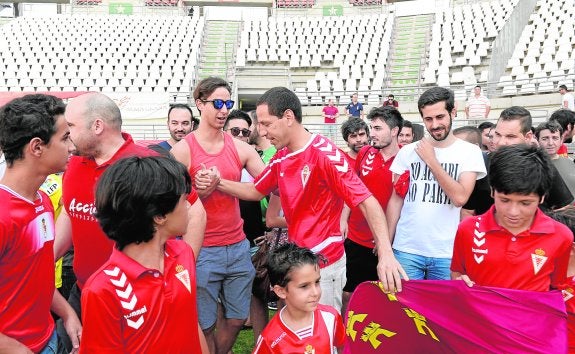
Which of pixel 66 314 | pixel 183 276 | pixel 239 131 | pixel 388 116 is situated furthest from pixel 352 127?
pixel 183 276

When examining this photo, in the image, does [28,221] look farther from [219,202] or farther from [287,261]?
[219,202]

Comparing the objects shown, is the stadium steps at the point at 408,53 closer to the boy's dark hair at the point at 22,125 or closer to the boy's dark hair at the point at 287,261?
the boy's dark hair at the point at 287,261

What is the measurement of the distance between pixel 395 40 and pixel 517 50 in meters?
8.10

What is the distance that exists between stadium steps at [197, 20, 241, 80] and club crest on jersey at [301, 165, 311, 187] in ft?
66.6

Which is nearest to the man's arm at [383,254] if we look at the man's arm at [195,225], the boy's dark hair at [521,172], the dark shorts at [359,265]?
the boy's dark hair at [521,172]

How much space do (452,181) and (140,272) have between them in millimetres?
2190

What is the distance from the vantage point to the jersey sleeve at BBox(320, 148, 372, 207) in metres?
3.04

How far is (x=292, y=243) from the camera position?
123 inches

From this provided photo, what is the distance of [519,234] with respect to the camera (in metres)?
2.66

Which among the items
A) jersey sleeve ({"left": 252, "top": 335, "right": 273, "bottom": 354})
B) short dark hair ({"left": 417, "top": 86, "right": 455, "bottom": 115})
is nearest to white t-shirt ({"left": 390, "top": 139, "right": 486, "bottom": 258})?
short dark hair ({"left": 417, "top": 86, "right": 455, "bottom": 115})

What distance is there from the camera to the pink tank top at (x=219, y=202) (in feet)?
11.7

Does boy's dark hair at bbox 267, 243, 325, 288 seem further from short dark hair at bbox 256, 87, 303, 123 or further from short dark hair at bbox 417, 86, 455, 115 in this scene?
short dark hair at bbox 417, 86, 455, 115

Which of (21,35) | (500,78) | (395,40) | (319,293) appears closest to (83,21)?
(21,35)

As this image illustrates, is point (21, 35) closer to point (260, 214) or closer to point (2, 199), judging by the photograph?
point (260, 214)
